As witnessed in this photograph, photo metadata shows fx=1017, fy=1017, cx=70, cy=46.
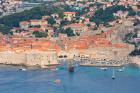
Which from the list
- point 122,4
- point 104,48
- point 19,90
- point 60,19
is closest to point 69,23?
point 60,19

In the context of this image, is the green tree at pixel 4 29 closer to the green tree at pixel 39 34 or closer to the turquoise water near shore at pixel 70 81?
the green tree at pixel 39 34

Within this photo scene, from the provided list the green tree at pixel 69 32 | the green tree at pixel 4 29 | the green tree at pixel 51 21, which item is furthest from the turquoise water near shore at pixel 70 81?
the green tree at pixel 51 21

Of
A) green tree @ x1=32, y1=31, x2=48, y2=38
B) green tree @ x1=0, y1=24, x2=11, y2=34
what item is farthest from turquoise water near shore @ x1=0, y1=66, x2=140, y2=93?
green tree @ x1=0, y1=24, x2=11, y2=34

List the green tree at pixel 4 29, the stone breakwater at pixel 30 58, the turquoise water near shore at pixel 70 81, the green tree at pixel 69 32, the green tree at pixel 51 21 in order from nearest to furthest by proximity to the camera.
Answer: the turquoise water near shore at pixel 70 81 < the stone breakwater at pixel 30 58 < the green tree at pixel 69 32 < the green tree at pixel 4 29 < the green tree at pixel 51 21

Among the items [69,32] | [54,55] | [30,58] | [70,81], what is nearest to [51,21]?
[69,32]

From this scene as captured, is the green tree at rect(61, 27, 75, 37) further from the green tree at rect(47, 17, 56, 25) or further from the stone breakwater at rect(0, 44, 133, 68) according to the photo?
the stone breakwater at rect(0, 44, 133, 68)

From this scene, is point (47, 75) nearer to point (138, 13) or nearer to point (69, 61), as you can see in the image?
point (69, 61)

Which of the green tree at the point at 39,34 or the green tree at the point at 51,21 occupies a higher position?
the green tree at the point at 51,21
